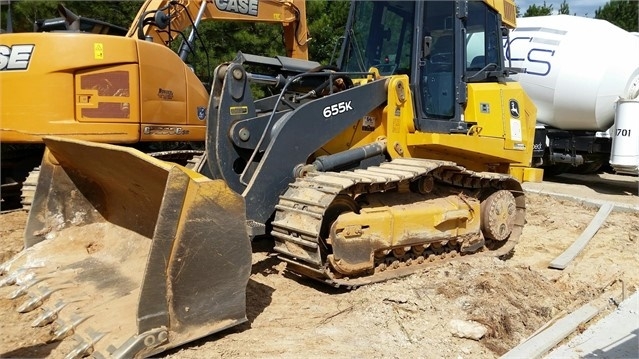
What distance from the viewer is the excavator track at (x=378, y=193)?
381 centimetres

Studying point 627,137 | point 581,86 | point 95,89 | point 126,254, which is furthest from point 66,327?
point 581,86

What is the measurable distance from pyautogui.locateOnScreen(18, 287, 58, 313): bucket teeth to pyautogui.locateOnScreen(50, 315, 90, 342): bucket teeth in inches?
13.8

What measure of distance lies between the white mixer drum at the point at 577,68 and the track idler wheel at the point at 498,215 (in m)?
5.08

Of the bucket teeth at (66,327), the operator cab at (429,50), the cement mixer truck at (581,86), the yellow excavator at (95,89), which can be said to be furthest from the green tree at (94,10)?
the bucket teeth at (66,327)

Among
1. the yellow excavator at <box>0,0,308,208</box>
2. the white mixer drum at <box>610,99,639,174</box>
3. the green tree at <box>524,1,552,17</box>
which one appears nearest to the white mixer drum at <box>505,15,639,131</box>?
the white mixer drum at <box>610,99,639,174</box>

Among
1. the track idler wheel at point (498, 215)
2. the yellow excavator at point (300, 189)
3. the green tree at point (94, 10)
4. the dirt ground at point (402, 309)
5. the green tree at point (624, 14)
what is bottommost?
the dirt ground at point (402, 309)

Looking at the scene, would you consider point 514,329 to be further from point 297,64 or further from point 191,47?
point 191,47

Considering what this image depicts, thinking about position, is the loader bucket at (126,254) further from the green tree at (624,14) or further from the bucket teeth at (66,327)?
the green tree at (624,14)

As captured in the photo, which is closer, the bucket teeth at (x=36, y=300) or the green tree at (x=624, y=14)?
the bucket teeth at (x=36, y=300)

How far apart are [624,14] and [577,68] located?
946 inches

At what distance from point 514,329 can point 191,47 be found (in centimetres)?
481

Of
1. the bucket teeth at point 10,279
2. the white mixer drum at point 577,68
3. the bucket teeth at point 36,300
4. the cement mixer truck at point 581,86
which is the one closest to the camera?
the bucket teeth at point 36,300

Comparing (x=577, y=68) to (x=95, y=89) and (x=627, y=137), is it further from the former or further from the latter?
(x=95, y=89)

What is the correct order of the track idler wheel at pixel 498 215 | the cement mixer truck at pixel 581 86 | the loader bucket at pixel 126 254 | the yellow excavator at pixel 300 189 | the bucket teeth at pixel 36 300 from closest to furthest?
the loader bucket at pixel 126 254
the yellow excavator at pixel 300 189
the bucket teeth at pixel 36 300
the track idler wheel at pixel 498 215
the cement mixer truck at pixel 581 86
